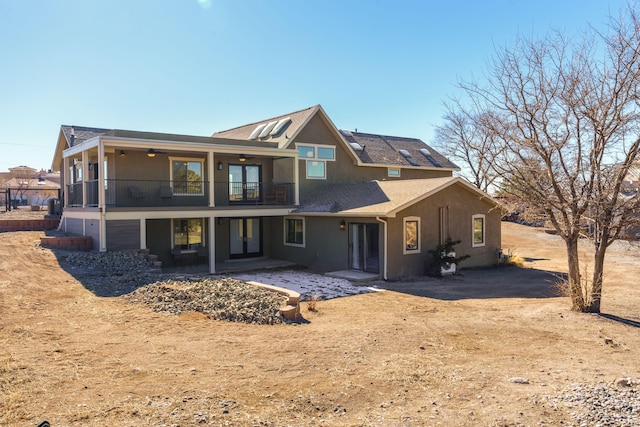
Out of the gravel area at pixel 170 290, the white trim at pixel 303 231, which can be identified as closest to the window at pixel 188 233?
the white trim at pixel 303 231

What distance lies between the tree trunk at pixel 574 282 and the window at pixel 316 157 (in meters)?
11.7

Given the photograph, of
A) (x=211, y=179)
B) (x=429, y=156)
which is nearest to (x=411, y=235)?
(x=211, y=179)

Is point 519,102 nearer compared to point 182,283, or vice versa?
point 519,102

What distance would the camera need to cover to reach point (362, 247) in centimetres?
1667

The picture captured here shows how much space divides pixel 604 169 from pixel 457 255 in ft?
28.3

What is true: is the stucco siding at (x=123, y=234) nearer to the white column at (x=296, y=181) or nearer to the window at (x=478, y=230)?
the white column at (x=296, y=181)

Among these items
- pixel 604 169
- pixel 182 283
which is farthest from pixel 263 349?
pixel 604 169

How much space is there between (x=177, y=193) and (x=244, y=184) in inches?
115

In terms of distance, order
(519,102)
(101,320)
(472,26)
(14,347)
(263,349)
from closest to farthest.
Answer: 1. (14,347)
2. (263,349)
3. (101,320)
4. (519,102)
5. (472,26)

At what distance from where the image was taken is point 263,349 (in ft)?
22.9

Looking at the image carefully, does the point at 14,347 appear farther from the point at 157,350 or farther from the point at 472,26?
the point at 472,26

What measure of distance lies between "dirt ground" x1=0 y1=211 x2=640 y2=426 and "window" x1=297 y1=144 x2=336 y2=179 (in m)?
9.71

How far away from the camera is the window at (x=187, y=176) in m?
17.3

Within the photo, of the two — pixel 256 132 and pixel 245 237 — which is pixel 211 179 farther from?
pixel 256 132
